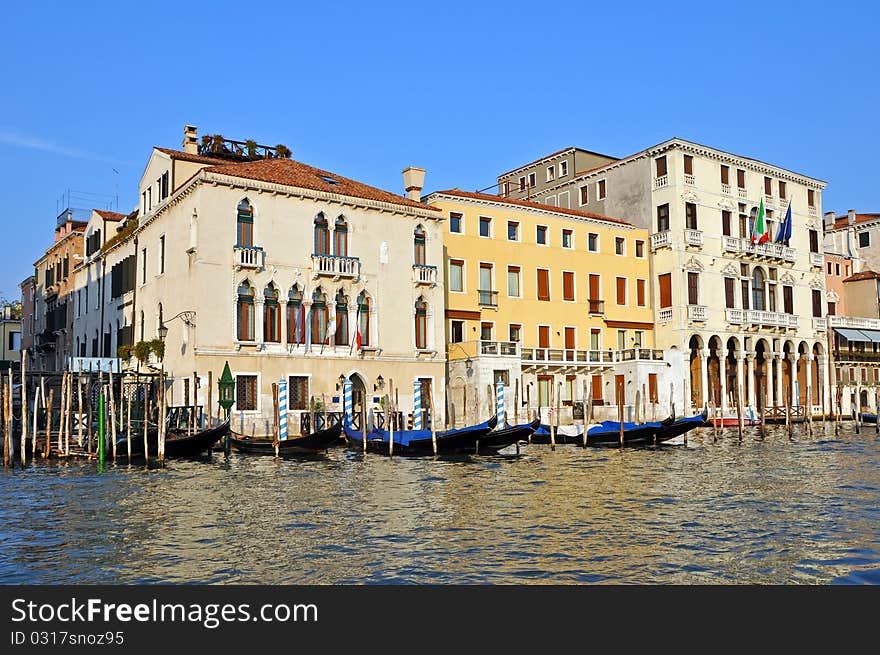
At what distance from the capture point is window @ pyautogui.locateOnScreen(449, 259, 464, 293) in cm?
3262

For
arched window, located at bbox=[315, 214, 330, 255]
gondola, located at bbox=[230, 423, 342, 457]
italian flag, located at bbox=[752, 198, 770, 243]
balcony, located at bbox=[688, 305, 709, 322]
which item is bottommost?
gondola, located at bbox=[230, 423, 342, 457]

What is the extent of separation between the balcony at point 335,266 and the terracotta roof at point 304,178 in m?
2.15

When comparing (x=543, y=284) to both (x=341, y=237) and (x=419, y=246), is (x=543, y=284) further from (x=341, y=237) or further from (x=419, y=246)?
(x=341, y=237)

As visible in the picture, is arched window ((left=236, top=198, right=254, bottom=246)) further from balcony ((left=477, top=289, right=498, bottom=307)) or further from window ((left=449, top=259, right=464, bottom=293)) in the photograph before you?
balcony ((left=477, top=289, right=498, bottom=307))

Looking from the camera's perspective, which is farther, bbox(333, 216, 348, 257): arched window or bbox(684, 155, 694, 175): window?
bbox(684, 155, 694, 175): window

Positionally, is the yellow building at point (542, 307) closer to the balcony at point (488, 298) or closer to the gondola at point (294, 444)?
the balcony at point (488, 298)

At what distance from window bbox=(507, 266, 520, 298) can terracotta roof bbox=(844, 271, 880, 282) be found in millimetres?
24675

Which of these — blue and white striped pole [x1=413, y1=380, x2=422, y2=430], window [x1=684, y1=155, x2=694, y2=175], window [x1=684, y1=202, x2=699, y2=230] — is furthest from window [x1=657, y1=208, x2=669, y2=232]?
blue and white striped pole [x1=413, y1=380, x2=422, y2=430]

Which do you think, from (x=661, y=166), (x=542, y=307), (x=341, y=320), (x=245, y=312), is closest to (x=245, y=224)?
(x=245, y=312)

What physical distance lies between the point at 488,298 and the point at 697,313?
34.1ft

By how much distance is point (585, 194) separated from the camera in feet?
139

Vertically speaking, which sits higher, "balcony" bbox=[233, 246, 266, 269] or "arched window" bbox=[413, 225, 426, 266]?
"arched window" bbox=[413, 225, 426, 266]

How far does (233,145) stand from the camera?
3106cm
